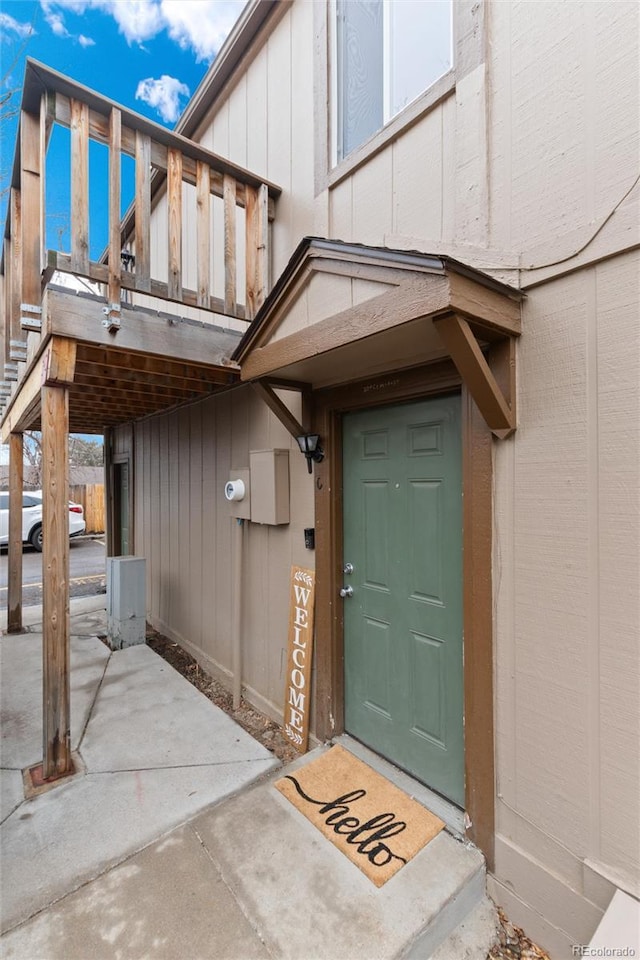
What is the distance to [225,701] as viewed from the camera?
355 centimetres

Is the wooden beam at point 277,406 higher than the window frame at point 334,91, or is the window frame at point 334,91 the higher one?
the window frame at point 334,91

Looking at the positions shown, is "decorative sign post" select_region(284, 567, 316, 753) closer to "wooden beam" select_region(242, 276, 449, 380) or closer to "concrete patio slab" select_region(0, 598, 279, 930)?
"concrete patio slab" select_region(0, 598, 279, 930)

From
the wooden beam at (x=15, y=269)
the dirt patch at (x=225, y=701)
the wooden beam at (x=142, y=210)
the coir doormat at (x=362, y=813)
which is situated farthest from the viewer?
the wooden beam at (x=15, y=269)

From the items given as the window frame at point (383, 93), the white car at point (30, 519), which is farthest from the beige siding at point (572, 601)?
the white car at point (30, 519)

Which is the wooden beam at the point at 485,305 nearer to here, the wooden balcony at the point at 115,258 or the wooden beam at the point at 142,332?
the wooden balcony at the point at 115,258

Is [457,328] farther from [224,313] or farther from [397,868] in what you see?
[397,868]

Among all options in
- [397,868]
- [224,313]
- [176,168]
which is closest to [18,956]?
[397,868]

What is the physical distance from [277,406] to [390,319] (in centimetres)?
113

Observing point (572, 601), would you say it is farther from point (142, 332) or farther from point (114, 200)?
point (114, 200)

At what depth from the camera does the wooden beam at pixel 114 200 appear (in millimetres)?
2293

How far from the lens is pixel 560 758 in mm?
1574

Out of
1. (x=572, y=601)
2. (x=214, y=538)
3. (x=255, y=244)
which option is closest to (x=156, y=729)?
(x=214, y=538)

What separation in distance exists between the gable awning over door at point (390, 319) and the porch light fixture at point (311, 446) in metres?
0.48

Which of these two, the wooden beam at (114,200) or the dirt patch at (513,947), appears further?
the wooden beam at (114,200)
